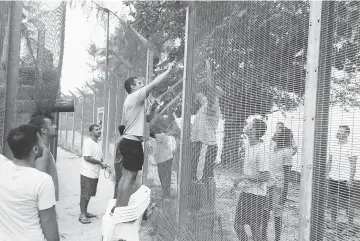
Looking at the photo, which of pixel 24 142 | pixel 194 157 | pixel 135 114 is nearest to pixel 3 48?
pixel 24 142

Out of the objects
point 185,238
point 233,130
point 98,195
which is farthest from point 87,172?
point 233,130

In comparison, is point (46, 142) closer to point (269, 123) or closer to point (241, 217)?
point (241, 217)

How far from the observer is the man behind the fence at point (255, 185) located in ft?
8.63

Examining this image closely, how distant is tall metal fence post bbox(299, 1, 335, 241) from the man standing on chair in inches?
77.5

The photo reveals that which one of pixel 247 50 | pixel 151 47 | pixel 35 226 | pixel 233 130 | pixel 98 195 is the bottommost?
pixel 98 195

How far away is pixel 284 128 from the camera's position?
242cm

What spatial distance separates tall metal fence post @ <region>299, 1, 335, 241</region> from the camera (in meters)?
2.15

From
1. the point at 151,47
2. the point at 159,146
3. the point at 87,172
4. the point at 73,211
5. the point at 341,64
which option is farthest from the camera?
the point at 73,211

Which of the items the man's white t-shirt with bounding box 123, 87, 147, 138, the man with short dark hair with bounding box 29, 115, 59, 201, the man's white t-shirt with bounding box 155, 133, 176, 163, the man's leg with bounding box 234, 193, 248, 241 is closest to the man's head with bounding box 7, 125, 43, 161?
the man with short dark hair with bounding box 29, 115, 59, 201

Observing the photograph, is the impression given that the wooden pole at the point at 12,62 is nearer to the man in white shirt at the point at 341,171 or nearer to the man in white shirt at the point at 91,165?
the man in white shirt at the point at 341,171

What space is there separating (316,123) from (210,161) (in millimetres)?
1434

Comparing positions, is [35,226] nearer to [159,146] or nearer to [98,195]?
[159,146]

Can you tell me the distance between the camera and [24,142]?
2.51 m

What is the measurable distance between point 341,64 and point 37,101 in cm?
312
